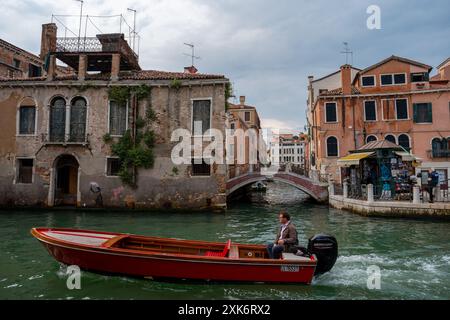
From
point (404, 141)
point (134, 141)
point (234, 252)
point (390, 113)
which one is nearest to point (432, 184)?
point (404, 141)

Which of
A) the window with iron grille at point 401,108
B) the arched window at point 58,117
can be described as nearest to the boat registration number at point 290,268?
the arched window at point 58,117

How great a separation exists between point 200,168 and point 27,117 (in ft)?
29.9

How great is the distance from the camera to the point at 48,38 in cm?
1809

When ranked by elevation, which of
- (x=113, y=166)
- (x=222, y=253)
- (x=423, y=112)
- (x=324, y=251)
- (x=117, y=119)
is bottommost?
(x=222, y=253)

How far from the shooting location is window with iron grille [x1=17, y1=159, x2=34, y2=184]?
16234mm

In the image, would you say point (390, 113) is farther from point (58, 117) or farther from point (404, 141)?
point (58, 117)

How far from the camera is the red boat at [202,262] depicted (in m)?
5.63

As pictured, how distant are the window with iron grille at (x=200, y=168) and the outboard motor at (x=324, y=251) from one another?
9.96 metres

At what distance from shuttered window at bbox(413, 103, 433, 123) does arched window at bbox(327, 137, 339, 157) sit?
16.5 ft

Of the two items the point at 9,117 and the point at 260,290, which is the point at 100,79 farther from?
the point at 260,290

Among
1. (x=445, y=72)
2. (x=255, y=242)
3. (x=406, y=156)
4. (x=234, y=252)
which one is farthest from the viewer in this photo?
(x=445, y=72)

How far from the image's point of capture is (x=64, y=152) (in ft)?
52.6

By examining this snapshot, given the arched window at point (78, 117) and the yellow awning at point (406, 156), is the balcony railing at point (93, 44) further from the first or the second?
the yellow awning at point (406, 156)
